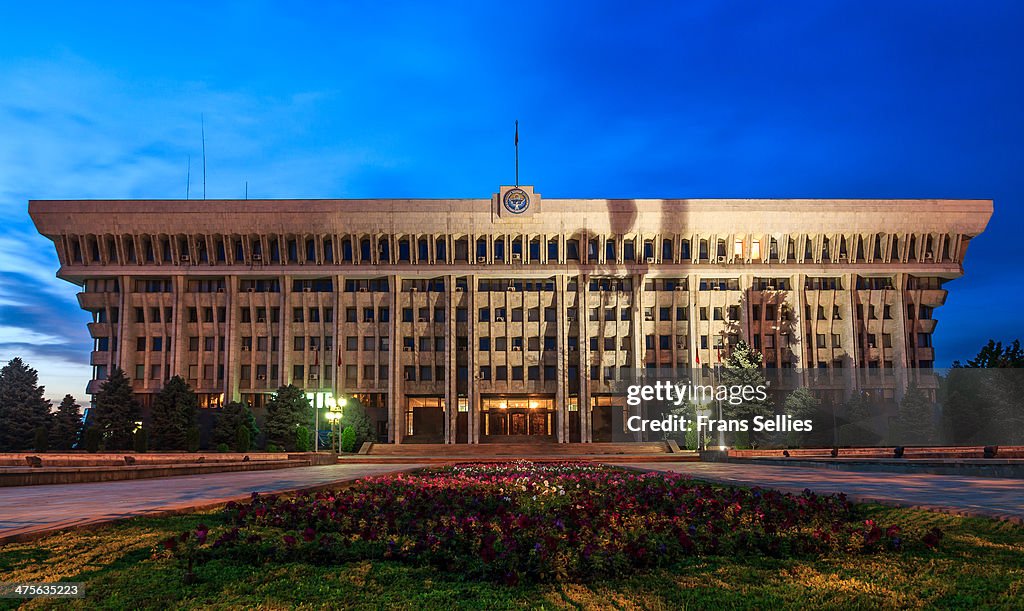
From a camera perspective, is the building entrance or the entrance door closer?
the building entrance

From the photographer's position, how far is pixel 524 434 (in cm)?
6712

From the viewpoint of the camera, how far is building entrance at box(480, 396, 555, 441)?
221 feet

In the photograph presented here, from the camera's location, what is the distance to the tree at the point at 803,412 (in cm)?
5527

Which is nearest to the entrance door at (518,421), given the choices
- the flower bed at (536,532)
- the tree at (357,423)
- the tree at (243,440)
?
the tree at (357,423)

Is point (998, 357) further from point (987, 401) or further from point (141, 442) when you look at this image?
point (141, 442)

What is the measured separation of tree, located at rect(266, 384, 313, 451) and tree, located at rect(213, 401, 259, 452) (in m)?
1.26

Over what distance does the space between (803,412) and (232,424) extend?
41052mm

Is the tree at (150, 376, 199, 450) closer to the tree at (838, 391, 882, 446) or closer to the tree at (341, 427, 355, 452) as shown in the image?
the tree at (341, 427, 355, 452)

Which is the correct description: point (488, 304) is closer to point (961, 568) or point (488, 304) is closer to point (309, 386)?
point (309, 386)

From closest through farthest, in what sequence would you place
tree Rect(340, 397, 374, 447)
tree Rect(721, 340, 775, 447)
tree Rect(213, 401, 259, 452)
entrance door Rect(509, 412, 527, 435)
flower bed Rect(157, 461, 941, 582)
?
→ flower bed Rect(157, 461, 941, 582), tree Rect(721, 340, 775, 447), tree Rect(213, 401, 259, 452), tree Rect(340, 397, 374, 447), entrance door Rect(509, 412, 527, 435)

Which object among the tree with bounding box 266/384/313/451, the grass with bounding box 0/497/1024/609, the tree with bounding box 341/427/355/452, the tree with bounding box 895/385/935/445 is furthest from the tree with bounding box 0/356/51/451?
the tree with bounding box 895/385/935/445

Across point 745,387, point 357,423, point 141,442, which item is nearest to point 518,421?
point 357,423

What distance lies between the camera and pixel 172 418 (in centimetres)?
5831

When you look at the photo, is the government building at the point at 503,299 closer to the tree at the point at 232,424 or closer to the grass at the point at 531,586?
the tree at the point at 232,424
